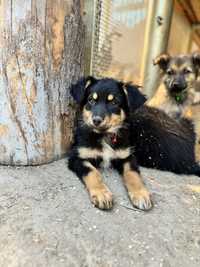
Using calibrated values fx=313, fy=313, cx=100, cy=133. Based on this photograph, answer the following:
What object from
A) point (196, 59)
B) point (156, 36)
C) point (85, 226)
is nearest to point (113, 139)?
point (85, 226)

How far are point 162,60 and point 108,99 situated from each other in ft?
8.06

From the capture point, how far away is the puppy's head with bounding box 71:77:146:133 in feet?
8.47

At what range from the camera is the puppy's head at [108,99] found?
8.47 ft

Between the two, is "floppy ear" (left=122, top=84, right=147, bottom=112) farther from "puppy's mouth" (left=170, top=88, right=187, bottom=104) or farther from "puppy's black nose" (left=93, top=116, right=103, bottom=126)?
"puppy's mouth" (left=170, top=88, right=187, bottom=104)

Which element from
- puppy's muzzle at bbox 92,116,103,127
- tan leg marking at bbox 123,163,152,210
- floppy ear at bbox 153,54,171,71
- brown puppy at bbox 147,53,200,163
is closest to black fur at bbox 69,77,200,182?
tan leg marking at bbox 123,163,152,210

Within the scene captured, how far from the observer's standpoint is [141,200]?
213 cm

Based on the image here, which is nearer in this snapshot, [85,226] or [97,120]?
[85,226]

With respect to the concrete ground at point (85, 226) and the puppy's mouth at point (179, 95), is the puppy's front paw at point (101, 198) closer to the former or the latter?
the concrete ground at point (85, 226)

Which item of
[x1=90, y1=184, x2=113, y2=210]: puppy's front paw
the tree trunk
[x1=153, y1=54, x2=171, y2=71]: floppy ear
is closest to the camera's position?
[x1=90, y1=184, x2=113, y2=210]: puppy's front paw

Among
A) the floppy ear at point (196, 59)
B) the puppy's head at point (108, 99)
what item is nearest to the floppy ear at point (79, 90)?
the puppy's head at point (108, 99)

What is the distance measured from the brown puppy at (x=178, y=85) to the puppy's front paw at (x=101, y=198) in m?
2.49

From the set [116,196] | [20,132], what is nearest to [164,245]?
[116,196]

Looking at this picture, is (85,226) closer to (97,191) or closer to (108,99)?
(97,191)

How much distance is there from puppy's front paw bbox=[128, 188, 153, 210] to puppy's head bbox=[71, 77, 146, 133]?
626 mm
